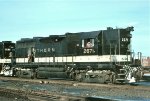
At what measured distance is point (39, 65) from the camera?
24.4 metres

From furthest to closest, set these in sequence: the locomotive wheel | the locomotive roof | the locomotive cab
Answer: the locomotive cab → the locomotive wheel → the locomotive roof

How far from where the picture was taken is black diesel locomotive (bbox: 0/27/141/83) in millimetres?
18781

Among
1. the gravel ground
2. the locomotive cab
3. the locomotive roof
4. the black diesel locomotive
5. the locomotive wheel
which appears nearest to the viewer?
the gravel ground

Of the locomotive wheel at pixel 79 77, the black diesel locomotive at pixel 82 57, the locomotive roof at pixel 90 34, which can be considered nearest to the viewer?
the black diesel locomotive at pixel 82 57

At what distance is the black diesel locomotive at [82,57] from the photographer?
1878cm

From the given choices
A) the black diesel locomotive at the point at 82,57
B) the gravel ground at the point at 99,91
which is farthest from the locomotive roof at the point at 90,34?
the gravel ground at the point at 99,91

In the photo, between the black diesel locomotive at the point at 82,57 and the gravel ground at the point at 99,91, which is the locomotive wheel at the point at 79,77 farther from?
the gravel ground at the point at 99,91

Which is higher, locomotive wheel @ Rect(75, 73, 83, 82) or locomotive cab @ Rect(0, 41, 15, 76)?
locomotive cab @ Rect(0, 41, 15, 76)

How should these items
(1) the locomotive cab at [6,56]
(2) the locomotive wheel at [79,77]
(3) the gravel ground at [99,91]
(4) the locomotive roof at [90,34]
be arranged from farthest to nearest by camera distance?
(1) the locomotive cab at [6,56] → (2) the locomotive wheel at [79,77] → (4) the locomotive roof at [90,34] → (3) the gravel ground at [99,91]

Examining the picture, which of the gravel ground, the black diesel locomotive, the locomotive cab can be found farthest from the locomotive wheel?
the locomotive cab

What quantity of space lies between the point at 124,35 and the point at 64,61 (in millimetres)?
5534

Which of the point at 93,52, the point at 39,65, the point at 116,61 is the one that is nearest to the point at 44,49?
the point at 39,65

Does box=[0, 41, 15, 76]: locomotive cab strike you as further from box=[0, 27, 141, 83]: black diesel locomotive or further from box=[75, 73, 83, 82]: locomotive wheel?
box=[75, 73, 83, 82]: locomotive wheel

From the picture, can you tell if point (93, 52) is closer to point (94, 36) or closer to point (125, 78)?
point (94, 36)
